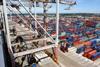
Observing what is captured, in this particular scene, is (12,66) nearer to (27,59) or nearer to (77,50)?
(27,59)

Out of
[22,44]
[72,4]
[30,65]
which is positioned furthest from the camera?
[72,4]

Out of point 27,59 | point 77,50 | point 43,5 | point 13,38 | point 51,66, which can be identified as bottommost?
point 77,50

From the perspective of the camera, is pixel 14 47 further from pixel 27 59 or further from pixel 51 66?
pixel 51 66

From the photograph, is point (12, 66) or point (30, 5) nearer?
point (12, 66)

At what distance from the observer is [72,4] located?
17750mm

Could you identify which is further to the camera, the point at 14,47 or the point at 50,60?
the point at 50,60

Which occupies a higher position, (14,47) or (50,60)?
(14,47)

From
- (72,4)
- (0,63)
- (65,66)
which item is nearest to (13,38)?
(65,66)

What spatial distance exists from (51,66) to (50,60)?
984 millimetres

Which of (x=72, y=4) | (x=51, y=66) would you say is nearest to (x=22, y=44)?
(x=51, y=66)

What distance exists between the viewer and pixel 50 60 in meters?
9.14

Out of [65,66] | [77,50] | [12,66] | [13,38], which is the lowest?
[77,50]

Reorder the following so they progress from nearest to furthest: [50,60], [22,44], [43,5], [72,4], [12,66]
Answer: [12,66]
[22,44]
[50,60]
[43,5]
[72,4]

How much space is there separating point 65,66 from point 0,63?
740 centimetres
